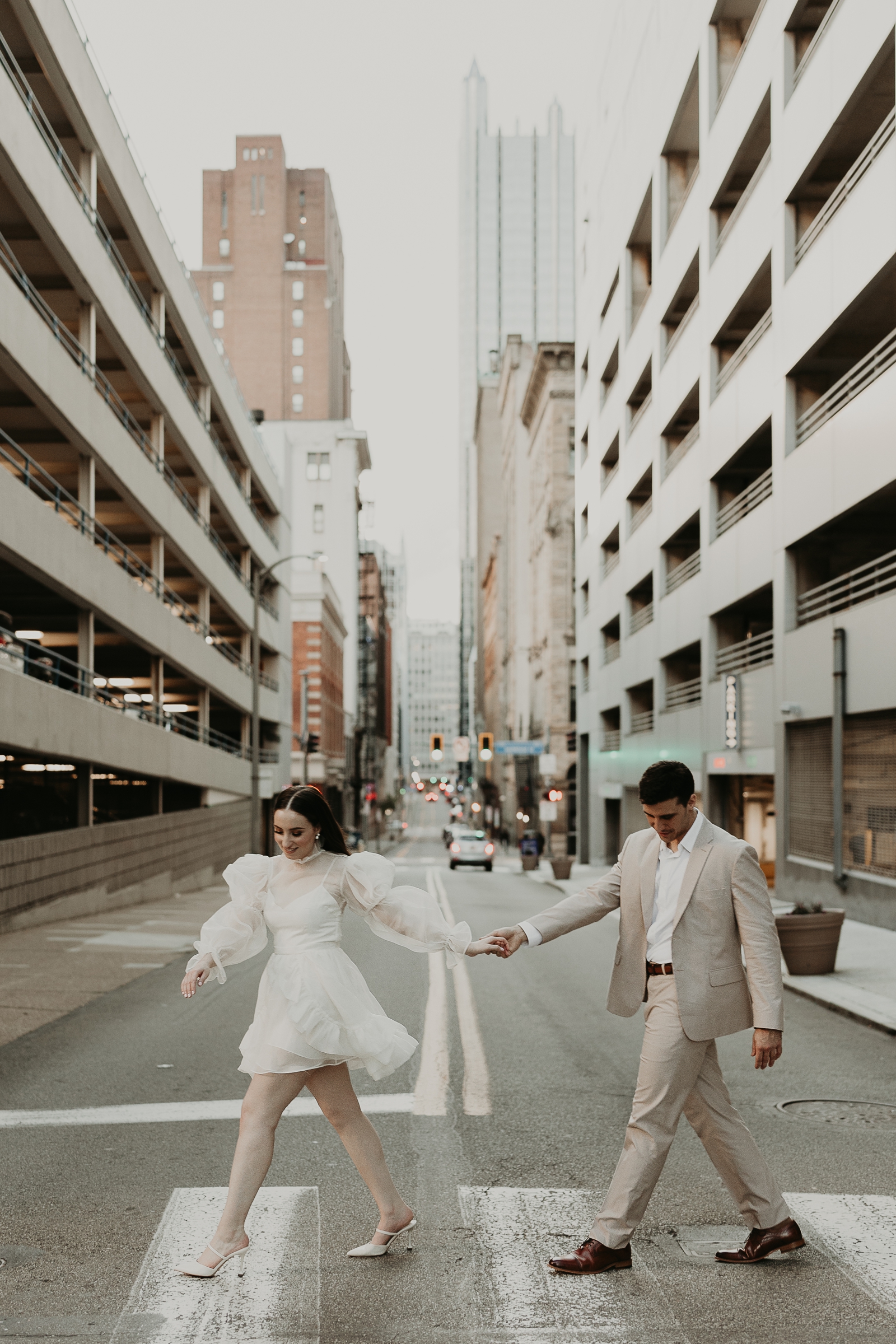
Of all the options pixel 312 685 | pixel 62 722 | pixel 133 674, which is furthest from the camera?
pixel 312 685

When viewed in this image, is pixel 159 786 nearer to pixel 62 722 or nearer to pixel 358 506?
pixel 62 722

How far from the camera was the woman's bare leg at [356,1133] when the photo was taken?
4680mm

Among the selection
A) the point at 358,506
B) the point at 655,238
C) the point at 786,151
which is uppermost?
the point at 358,506

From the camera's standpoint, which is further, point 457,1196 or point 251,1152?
point 457,1196

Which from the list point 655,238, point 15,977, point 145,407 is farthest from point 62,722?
point 655,238

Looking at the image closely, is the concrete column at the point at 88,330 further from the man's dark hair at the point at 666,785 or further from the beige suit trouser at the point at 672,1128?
the beige suit trouser at the point at 672,1128

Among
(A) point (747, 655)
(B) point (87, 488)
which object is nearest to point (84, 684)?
(B) point (87, 488)

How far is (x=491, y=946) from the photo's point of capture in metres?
4.95

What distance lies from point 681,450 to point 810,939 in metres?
22.6

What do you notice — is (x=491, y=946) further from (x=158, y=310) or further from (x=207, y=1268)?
(x=158, y=310)

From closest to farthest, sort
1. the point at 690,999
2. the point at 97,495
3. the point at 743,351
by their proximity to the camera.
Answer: the point at 690,999
the point at 743,351
the point at 97,495

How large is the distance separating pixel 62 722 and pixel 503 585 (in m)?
88.0

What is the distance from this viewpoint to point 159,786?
99.4 feet

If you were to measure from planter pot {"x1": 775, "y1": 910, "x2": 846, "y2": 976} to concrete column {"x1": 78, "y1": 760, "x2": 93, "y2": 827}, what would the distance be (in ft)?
47.2
